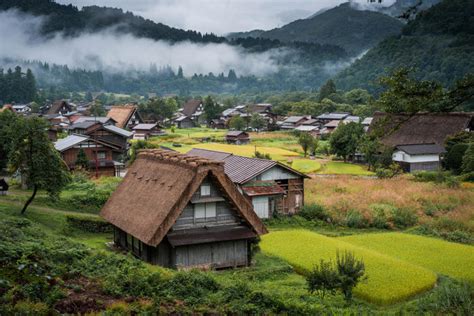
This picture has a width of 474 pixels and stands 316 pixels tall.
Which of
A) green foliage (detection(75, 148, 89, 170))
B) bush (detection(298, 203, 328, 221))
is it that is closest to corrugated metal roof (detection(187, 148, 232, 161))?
bush (detection(298, 203, 328, 221))

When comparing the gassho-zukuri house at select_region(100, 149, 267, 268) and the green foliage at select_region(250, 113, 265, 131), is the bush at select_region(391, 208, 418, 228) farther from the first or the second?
the green foliage at select_region(250, 113, 265, 131)

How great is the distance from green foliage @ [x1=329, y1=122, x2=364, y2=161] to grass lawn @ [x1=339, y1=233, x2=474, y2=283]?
28.1 meters

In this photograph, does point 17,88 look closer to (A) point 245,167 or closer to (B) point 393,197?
(A) point 245,167

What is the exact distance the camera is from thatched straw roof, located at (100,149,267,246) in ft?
61.0

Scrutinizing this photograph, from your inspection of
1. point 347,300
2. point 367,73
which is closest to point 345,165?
point 347,300

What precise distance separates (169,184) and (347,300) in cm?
835

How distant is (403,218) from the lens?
2952cm

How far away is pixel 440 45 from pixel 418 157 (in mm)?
68913

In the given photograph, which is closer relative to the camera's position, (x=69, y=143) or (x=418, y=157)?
(x=69, y=143)

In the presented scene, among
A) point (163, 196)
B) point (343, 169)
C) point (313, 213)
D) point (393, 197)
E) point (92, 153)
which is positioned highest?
point (92, 153)

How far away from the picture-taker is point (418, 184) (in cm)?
3934

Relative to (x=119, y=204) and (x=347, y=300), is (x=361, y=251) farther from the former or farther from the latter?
(x=119, y=204)

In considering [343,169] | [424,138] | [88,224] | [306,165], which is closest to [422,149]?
[424,138]

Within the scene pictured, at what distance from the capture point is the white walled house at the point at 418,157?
4988 cm
